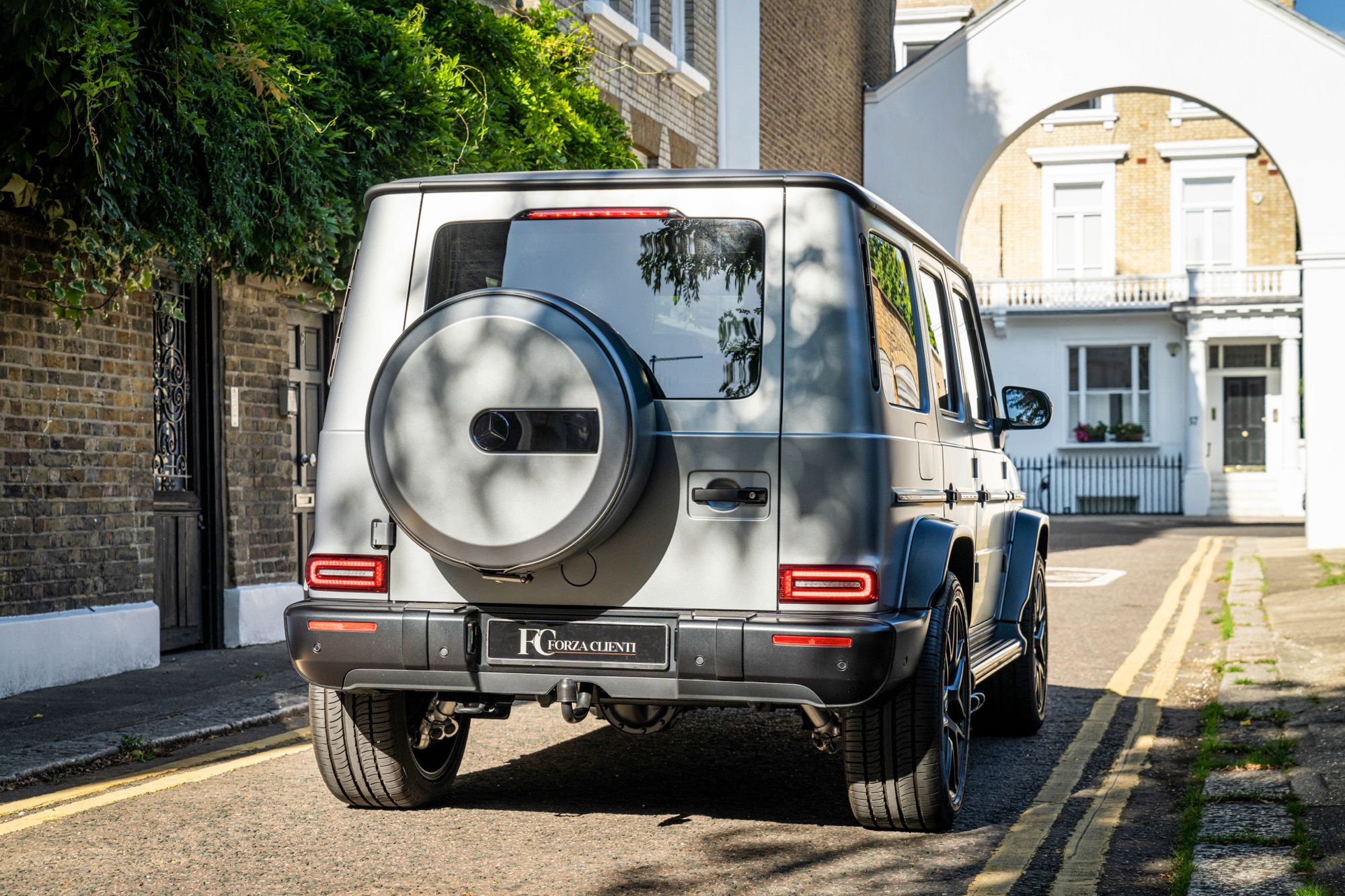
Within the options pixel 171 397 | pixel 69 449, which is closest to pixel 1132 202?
pixel 171 397

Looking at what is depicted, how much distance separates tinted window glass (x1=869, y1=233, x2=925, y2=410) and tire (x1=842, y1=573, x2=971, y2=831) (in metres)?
0.70

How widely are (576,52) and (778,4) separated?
8491 mm

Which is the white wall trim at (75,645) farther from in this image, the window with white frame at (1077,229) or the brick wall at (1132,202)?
the window with white frame at (1077,229)

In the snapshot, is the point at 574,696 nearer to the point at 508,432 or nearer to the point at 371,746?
the point at 508,432

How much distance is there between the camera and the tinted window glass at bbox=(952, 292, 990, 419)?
6.70 meters

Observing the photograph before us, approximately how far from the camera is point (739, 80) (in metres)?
19.6

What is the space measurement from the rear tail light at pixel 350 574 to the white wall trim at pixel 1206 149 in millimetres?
34374

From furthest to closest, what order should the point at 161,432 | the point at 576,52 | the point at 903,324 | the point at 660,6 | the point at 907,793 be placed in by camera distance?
the point at 660,6
the point at 576,52
the point at 161,432
the point at 903,324
the point at 907,793

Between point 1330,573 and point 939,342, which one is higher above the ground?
point 939,342

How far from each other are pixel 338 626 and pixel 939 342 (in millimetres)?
2630

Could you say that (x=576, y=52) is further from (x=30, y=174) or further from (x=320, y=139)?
(x=30, y=174)

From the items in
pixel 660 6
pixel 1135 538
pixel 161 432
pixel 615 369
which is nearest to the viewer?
pixel 615 369

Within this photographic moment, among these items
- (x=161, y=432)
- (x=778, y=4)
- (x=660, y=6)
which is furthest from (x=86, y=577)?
(x=778, y=4)

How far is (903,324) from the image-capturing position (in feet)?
17.7
